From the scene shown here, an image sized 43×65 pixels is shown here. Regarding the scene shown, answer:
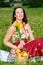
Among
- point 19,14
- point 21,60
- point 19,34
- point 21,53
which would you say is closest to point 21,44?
point 19,34

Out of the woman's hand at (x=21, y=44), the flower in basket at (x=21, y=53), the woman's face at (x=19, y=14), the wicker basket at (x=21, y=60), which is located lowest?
the wicker basket at (x=21, y=60)

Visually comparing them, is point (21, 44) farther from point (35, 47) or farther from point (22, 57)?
point (22, 57)

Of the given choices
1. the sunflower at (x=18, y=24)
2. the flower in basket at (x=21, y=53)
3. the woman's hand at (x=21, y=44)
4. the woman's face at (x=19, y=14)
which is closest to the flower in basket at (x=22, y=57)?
the flower in basket at (x=21, y=53)

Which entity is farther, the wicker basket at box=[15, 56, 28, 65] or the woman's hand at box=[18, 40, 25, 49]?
the woman's hand at box=[18, 40, 25, 49]

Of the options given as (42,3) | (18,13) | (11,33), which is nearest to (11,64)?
(11,33)

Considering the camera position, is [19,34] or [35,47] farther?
[19,34]

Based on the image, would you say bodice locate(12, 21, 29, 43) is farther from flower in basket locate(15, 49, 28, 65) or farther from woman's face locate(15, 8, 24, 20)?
flower in basket locate(15, 49, 28, 65)

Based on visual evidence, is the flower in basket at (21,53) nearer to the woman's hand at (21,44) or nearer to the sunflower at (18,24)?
the woman's hand at (21,44)

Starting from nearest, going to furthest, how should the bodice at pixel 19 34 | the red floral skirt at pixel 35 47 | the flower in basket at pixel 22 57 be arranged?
1. the flower in basket at pixel 22 57
2. the red floral skirt at pixel 35 47
3. the bodice at pixel 19 34

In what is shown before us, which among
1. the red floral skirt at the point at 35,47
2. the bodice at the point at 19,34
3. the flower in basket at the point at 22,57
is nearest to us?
the flower in basket at the point at 22,57

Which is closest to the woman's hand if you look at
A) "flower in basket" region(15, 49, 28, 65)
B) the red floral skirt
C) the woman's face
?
the red floral skirt

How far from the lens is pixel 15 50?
20.7ft

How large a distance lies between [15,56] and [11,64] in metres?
0.20

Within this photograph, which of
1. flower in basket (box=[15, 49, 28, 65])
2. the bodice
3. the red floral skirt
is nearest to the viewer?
flower in basket (box=[15, 49, 28, 65])
